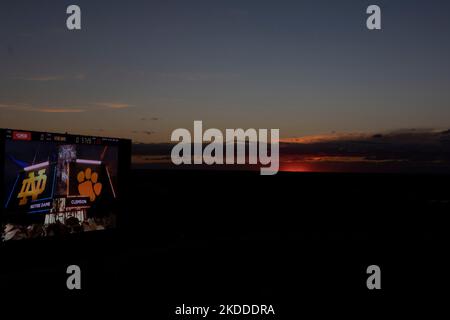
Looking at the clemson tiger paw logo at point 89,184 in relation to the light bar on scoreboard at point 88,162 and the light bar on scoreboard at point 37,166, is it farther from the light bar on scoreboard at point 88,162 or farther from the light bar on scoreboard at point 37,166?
the light bar on scoreboard at point 37,166

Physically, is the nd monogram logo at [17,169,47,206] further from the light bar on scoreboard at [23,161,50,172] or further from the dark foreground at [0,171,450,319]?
the dark foreground at [0,171,450,319]

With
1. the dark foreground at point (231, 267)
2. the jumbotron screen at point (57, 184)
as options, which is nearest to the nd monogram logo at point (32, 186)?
the jumbotron screen at point (57, 184)

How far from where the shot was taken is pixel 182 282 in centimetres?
877

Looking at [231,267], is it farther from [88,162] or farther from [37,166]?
[37,166]

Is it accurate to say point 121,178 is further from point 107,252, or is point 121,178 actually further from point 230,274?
point 230,274

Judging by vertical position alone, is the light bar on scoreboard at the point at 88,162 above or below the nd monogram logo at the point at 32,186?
above

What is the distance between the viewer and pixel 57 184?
34.8ft

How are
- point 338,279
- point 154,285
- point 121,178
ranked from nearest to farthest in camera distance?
point 154,285 → point 338,279 → point 121,178

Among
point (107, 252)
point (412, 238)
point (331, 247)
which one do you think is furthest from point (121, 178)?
point (412, 238)

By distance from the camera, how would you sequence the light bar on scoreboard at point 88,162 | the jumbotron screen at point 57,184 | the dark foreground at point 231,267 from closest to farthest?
1. the dark foreground at point 231,267
2. the jumbotron screen at point 57,184
3. the light bar on scoreboard at point 88,162

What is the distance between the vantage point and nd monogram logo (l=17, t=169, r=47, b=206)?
9801 mm

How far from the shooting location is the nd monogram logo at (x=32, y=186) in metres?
9.80
